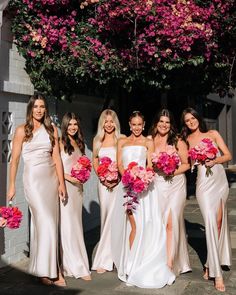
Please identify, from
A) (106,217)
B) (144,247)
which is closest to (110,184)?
(106,217)

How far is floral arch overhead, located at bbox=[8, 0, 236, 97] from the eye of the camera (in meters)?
6.39

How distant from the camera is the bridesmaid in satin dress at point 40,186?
5512 millimetres

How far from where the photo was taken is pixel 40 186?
552 centimetres

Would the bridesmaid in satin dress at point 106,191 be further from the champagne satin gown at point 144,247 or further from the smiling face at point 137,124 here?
the smiling face at point 137,124

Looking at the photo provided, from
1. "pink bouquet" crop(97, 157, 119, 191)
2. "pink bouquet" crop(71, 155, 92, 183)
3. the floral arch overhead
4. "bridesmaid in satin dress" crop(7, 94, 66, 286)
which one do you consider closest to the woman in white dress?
"pink bouquet" crop(97, 157, 119, 191)

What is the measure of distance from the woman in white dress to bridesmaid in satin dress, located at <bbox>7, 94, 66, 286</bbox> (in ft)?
2.96

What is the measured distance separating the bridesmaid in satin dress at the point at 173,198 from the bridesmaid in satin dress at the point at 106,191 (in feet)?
2.39

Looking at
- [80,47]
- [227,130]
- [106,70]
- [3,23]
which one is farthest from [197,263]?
[227,130]

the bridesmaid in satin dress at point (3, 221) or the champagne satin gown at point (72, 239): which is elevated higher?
the bridesmaid in satin dress at point (3, 221)

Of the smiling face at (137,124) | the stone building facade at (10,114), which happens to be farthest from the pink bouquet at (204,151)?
the stone building facade at (10,114)

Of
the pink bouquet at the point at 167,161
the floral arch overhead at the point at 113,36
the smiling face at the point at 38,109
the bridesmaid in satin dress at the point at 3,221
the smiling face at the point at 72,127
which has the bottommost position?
the bridesmaid in satin dress at the point at 3,221

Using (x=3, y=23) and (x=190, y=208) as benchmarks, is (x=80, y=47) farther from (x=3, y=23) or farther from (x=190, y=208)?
(x=190, y=208)

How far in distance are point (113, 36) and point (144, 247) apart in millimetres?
3157

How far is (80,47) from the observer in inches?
265
